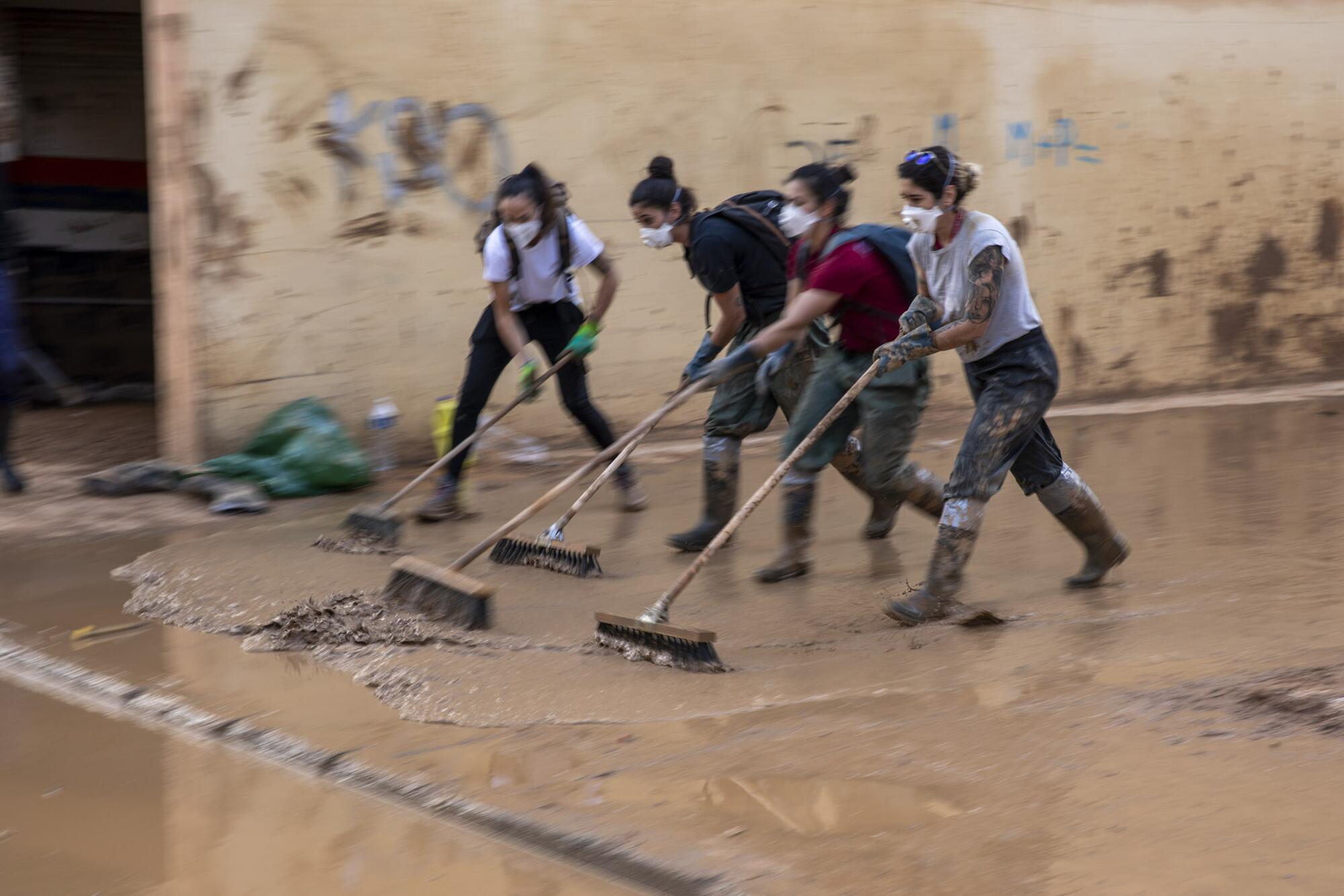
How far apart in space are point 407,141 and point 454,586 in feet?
11.6

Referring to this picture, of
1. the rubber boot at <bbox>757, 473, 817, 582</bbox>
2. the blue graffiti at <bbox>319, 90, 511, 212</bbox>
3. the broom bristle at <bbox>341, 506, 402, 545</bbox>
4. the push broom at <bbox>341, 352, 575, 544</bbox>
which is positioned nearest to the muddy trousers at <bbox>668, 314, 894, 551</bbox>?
the rubber boot at <bbox>757, 473, 817, 582</bbox>

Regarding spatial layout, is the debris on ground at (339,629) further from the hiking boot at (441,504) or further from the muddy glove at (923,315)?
the muddy glove at (923,315)

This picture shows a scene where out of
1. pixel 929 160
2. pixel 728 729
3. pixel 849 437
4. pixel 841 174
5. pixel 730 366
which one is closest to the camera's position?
pixel 728 729

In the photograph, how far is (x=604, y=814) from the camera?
3.01 m

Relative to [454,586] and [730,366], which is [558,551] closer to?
[454,586]

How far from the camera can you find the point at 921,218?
4.26m

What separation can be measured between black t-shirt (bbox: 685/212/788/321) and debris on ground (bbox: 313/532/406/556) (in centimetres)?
168

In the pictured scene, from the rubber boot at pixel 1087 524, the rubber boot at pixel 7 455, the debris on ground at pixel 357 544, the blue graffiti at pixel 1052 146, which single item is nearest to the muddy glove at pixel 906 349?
the rubber boot at pixel 1087 524

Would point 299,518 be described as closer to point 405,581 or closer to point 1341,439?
point 405,581

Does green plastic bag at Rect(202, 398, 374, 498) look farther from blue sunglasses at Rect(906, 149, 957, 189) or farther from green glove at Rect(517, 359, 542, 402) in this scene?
blue sunglasses at Rect(906, 149, 957, 189)

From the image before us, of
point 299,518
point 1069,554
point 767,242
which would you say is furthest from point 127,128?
point 1069,554

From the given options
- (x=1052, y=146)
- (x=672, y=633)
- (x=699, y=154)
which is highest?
(x=1052, y=146)

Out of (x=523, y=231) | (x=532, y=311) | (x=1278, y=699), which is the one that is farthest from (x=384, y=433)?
(x=1278, y=699)

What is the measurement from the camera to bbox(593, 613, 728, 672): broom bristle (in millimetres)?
3912
